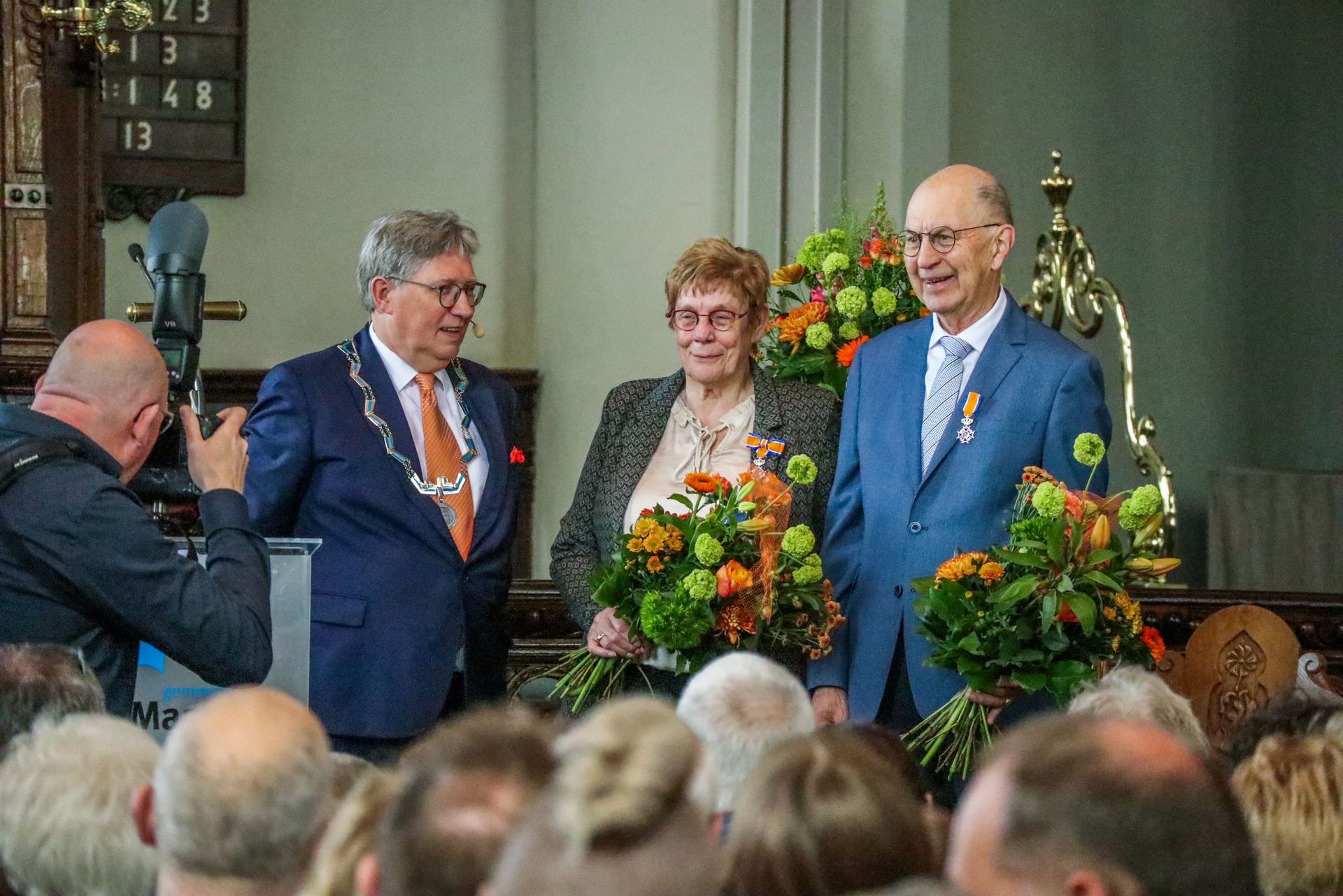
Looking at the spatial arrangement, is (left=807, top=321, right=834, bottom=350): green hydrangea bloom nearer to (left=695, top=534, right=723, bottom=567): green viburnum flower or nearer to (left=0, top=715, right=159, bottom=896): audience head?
(left=695, top=534, right=723, bottom=567): green viburnum flower

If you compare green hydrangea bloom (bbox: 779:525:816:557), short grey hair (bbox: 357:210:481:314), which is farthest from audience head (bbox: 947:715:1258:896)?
short grey hair (bbox: 357:210:481:314)

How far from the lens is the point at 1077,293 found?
6676 millimetres

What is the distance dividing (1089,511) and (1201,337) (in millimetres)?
4818

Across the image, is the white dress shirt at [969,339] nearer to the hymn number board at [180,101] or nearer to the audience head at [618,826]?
the audience head at [618,826]

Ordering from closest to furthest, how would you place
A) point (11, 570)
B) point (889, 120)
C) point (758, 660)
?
point (758, 660) < point (11, 570) < point (889, 120)

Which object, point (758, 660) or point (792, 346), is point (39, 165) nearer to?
point (792, 346)

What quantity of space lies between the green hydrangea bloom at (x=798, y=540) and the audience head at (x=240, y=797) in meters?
1.66

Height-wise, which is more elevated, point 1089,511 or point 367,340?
point 367,340

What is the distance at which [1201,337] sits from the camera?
25.9 feet

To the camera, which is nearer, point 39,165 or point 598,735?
point 598,735

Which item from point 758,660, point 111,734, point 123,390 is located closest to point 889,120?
point 123,390

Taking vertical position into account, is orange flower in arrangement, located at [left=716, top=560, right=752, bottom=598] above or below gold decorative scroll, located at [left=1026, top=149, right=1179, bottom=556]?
below

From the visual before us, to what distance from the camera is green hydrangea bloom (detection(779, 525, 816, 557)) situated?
11.5 ft

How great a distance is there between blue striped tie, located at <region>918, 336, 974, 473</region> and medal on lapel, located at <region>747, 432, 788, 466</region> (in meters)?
0.31
